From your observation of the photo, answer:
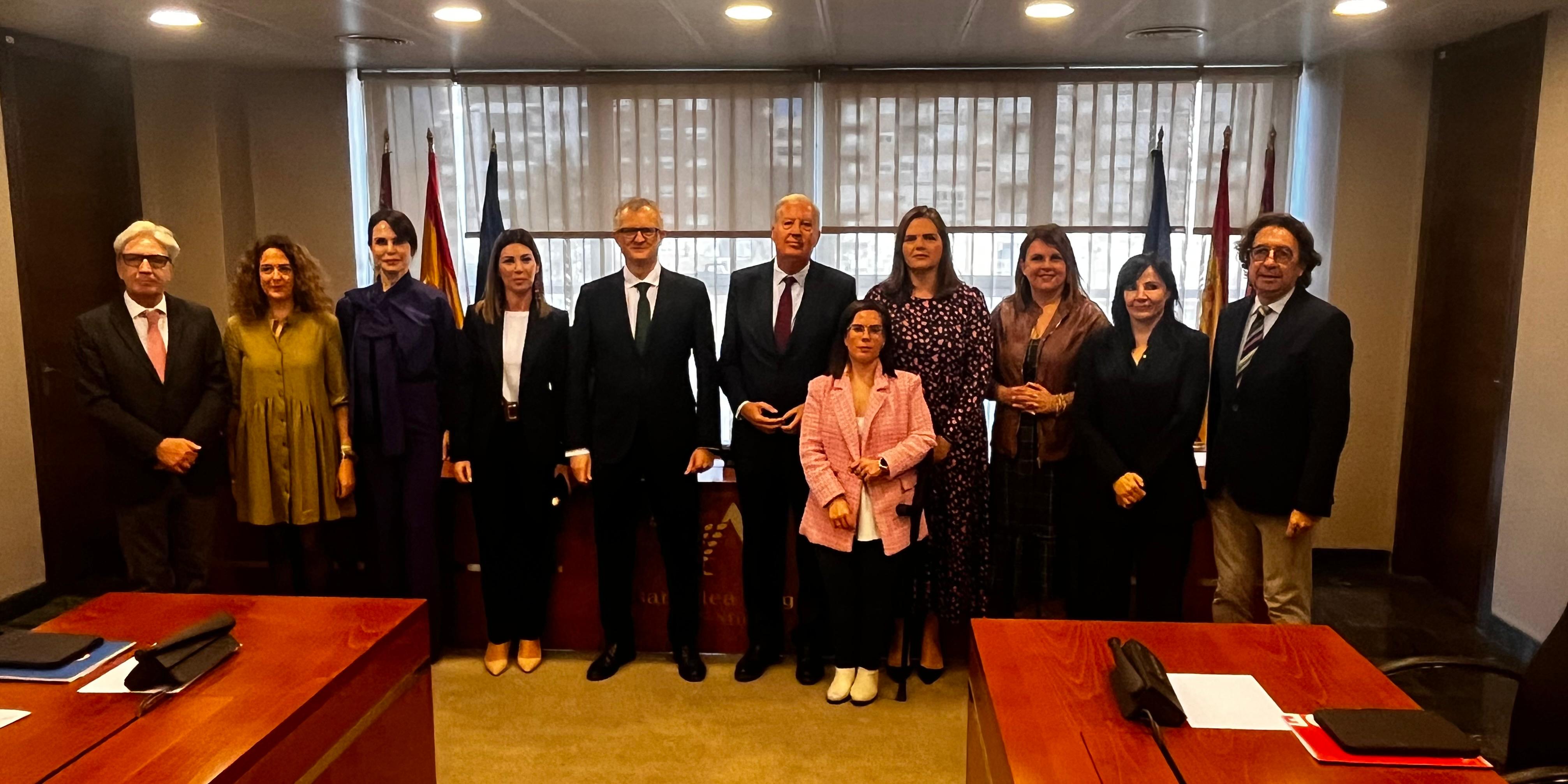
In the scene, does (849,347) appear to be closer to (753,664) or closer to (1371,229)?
(753,664)

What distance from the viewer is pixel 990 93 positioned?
5.10 meters

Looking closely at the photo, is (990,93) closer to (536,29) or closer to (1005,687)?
(536,29)

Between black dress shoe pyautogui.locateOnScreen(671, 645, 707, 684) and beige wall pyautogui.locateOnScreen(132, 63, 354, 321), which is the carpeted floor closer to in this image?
black dress shoe pyautogui.locateOnScreen(671, 645, 707, 684)

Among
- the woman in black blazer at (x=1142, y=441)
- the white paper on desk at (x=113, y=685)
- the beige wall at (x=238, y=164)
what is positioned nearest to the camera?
the white paper on desk at (x=113, y=685)

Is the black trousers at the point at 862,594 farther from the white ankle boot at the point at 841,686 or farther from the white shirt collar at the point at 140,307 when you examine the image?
the white shirt collar at the point at 140,307

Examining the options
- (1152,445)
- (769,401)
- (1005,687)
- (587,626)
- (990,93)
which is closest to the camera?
(1005,687)

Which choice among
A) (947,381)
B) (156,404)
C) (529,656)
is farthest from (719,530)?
(156,404)

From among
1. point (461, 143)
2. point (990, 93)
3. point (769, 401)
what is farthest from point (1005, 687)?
point (461, 143)

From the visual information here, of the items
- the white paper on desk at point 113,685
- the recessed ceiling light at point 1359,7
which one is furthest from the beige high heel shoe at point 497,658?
the recessed ceiling light at point 1359,7

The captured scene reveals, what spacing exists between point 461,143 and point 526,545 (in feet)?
8.40

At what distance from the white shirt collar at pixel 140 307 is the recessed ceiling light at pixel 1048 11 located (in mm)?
3169

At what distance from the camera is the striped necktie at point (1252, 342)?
3004 millimetres

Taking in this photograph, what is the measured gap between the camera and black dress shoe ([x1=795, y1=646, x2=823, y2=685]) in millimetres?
3607

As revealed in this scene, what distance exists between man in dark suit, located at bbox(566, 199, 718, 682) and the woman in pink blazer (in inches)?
18.8
